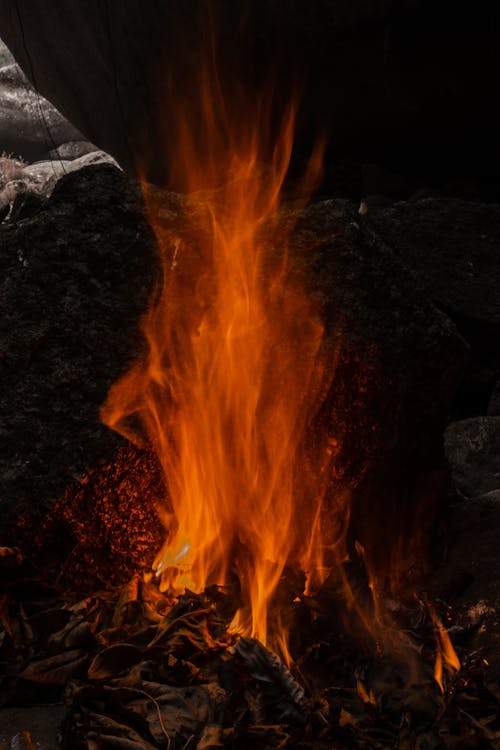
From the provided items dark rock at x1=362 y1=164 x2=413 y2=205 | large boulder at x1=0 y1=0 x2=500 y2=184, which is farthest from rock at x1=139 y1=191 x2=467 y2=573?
dark rock at x1=362 y1=164 x2=413 y2=205

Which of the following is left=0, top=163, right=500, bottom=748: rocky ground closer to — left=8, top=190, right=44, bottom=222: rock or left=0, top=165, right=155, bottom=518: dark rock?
left=0, top=165, right=155, bottom=518: dark rock

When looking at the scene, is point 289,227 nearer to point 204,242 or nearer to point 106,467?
point 204,242

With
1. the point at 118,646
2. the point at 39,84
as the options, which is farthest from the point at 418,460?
the point at 39,84

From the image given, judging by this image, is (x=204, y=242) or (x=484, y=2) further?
(x=484, y=2)

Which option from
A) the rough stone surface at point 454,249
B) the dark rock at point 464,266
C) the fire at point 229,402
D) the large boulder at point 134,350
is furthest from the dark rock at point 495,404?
the fire at point 229,402

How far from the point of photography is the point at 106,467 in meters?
2.29

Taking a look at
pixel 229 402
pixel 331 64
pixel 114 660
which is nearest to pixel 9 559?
pixel 114 660

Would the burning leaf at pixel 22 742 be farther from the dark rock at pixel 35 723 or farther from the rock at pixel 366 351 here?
the rock at pixel 366 351

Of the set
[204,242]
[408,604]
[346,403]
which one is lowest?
[408,604]

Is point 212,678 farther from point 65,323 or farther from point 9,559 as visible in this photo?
point 65,323

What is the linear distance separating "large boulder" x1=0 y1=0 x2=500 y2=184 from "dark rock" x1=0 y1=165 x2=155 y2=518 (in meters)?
2.51

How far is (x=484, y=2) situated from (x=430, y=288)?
1.75m

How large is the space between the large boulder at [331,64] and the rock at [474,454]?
2103mm

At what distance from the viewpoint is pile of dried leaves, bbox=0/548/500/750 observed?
5.70 ft
